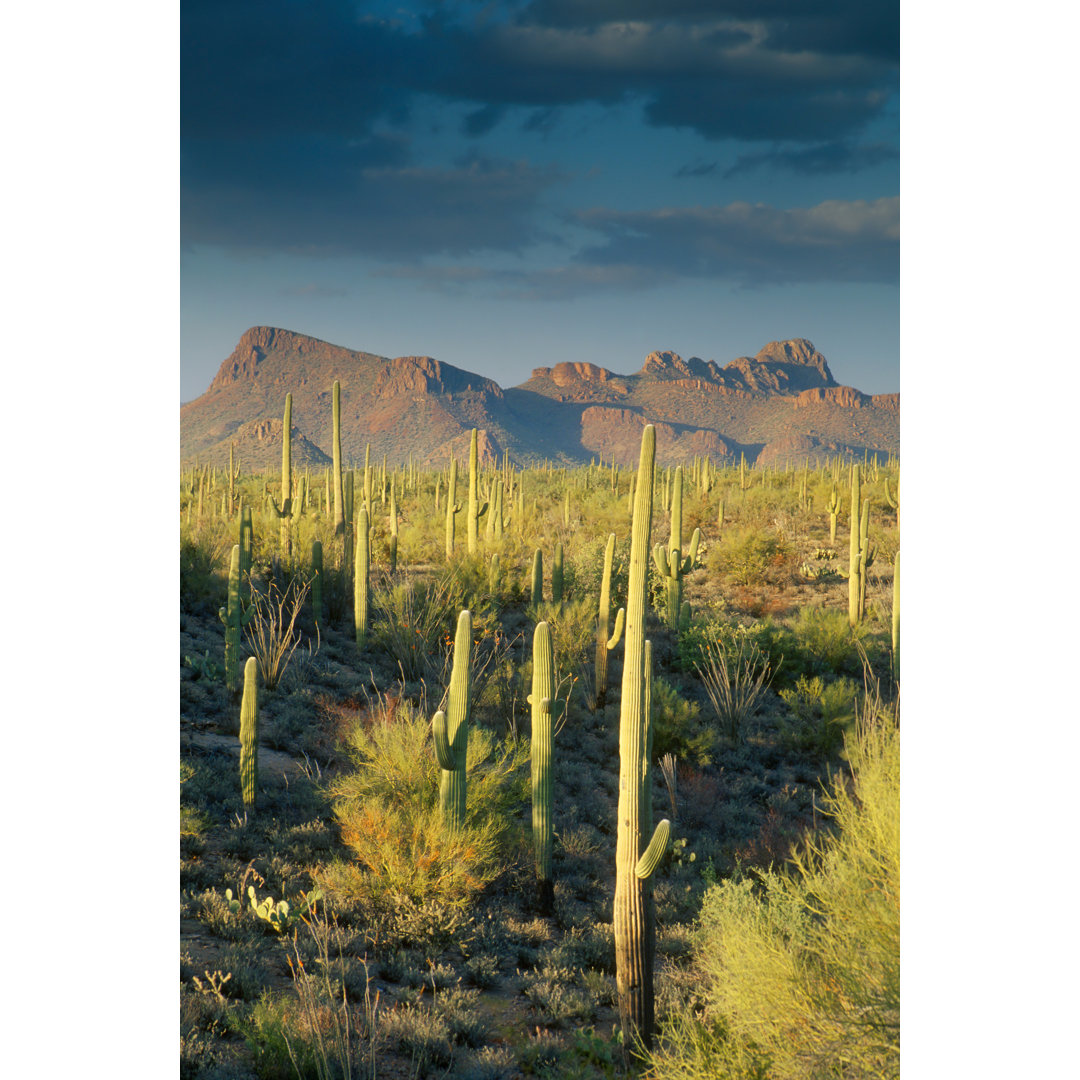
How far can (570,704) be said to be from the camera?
352 inches

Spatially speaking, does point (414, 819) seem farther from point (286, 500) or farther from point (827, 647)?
point (827, 647)

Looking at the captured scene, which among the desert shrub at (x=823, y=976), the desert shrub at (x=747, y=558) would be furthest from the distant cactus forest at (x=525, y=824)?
the desert shrub at (x=747, y=558)

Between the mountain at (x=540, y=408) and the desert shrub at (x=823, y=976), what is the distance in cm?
203

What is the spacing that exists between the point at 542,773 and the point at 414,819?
93 centimetres

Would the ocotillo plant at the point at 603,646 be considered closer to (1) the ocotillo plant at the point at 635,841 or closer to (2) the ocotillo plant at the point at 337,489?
(2) the ocotillo plant at the point at 337,489

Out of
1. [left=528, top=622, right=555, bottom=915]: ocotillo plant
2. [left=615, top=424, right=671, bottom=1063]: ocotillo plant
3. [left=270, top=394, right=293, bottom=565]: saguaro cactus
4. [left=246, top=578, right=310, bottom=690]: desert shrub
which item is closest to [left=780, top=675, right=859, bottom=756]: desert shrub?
[left=528, top=622, right=555, bottom=915]: ocotillo plant

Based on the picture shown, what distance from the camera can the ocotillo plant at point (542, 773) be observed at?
17.3 feet

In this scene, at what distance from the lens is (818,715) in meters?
9.30

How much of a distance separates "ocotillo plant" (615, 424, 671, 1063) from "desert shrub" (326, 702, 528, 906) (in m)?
1.55

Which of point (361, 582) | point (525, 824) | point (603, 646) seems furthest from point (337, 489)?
point (525, 824)

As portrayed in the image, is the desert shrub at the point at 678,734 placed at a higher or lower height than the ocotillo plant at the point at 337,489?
lower

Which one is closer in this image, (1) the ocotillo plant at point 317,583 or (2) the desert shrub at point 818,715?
(2) the desert shrub at point 818,715

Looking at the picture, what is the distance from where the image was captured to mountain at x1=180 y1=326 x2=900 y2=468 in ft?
32.3
